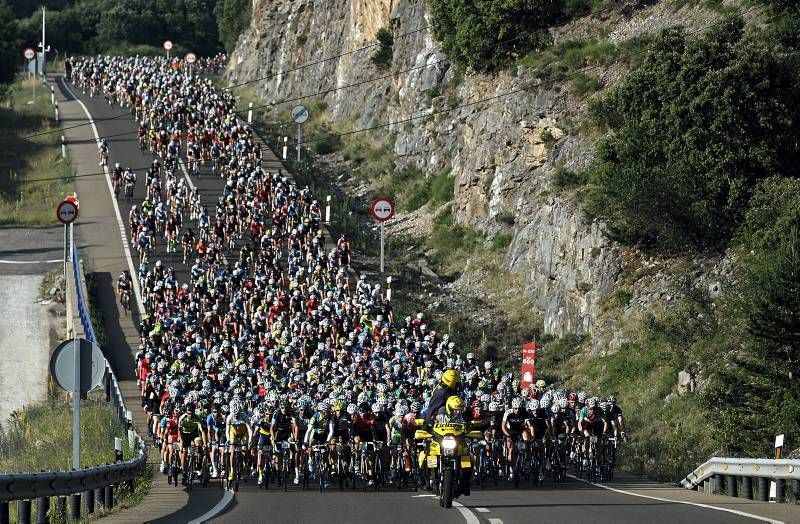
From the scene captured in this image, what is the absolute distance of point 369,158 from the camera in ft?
217

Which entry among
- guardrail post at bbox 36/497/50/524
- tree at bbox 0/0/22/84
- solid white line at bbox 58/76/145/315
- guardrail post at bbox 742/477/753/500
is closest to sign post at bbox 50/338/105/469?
guardrail post at bbox 36/497/50/524

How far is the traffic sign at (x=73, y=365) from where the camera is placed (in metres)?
18.2

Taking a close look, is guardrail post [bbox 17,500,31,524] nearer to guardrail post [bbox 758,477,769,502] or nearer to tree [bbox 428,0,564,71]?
guardrail post [bbox 758,477,769,502]

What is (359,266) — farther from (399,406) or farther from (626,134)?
(399,406)

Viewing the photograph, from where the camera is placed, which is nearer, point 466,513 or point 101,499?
point 466,513

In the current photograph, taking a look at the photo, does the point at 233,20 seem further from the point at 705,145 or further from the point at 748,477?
the point at 748,477

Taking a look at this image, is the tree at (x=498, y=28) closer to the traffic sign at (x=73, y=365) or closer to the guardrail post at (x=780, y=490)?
the guardrail post at (x=780, y=490)

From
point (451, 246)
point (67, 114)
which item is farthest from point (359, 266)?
point (67, 114)

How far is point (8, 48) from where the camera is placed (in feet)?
334

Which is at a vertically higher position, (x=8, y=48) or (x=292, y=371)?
(x=8, y=48)

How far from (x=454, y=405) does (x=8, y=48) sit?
89082mm

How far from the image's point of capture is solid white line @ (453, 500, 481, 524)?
1712 centimetres

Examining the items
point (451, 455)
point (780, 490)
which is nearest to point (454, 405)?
point (451, 455)

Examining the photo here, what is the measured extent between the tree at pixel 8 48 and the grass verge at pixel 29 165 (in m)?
13.5
